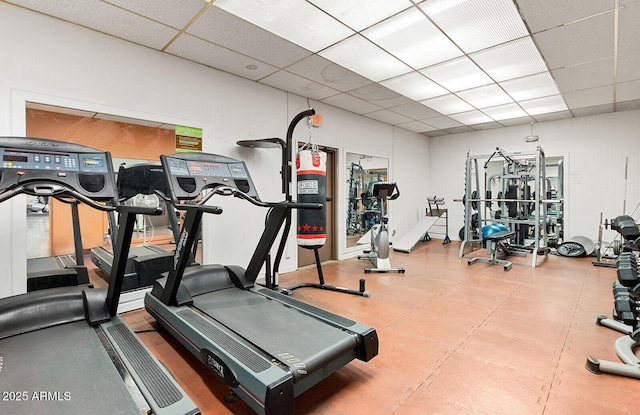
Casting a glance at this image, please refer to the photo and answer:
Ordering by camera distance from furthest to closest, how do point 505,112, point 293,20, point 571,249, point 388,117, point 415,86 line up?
point 388,117 → point 505,112 → point 571,249 → point 415,86 → point 293,20

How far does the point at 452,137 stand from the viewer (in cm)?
866

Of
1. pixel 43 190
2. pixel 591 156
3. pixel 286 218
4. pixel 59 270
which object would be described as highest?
pixel 591 156

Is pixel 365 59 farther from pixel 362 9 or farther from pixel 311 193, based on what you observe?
pixel 311 193

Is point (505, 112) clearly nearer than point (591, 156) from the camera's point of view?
Yes

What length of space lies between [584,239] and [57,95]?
8.60m

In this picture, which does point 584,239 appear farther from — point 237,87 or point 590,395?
point 237,87

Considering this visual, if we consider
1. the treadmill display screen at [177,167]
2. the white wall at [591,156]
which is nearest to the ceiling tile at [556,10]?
the treadmill display screen at [177,167]

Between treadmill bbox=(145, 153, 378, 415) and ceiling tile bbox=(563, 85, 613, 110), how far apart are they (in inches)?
207

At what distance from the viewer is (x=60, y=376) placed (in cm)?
166

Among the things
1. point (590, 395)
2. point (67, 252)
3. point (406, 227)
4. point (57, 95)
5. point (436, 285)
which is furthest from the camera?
point (406, 227)

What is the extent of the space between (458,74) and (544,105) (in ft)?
8.80

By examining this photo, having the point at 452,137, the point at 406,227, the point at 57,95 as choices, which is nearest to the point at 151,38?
the point at 57,95

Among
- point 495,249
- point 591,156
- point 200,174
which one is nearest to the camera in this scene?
point 200,174

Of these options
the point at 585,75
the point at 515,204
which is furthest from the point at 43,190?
the point at 515,204
